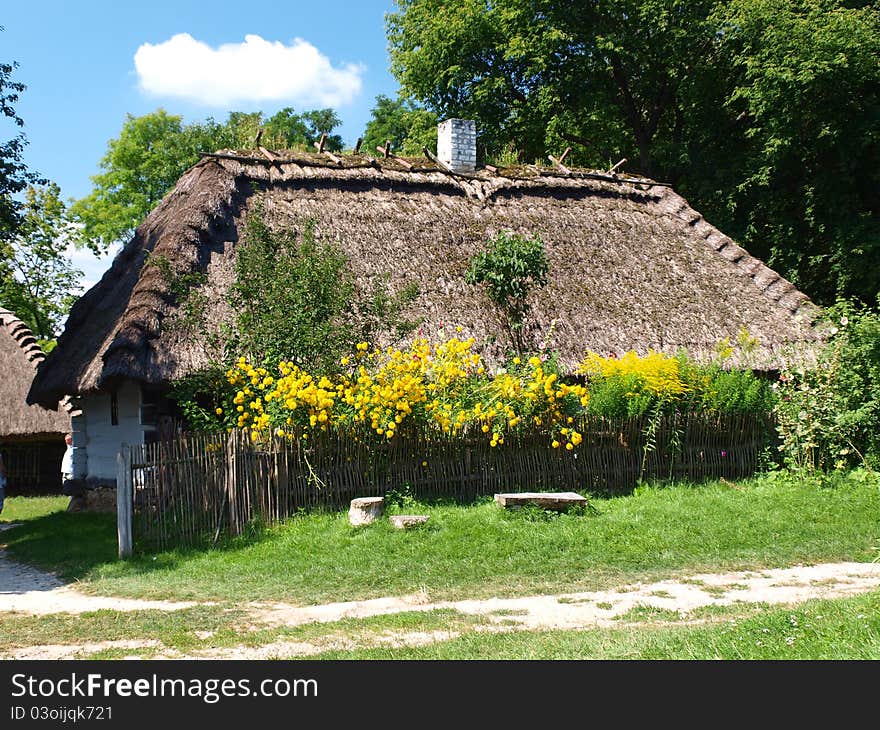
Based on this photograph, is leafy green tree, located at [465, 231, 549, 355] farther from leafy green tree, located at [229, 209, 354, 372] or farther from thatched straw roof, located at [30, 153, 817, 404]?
leafy green tree, located at [229, 209, 354, 372]

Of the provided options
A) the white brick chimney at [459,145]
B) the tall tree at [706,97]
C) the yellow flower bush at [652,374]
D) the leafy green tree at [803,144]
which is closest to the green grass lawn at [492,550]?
the yellow flower bush at [652,374]

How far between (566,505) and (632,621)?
12.0ft

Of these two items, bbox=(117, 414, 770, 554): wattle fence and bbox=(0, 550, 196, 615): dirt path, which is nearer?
bbox=(0, 550, 196, 615): dirt path

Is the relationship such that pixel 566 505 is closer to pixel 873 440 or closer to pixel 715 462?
pixel 715 462

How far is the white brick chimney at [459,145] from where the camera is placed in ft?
59.1

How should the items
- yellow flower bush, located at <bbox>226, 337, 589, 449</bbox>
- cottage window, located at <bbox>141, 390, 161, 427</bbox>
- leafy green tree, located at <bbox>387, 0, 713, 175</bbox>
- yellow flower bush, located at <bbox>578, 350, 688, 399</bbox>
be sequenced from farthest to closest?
leafy green tree, located at <bbox>387, 0, 713, 175</bbox> → cottage window, located at <bbox>141, 390, 161, 427</bbox> → yellow flower bush, located at <bbox>578, 350, 688, 399</bbox> → yellow flower bush, located at <bbox>226, 337, 589, 449</bbox>

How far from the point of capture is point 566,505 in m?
9.95

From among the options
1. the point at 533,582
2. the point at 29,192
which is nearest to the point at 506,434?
the point at 533,582

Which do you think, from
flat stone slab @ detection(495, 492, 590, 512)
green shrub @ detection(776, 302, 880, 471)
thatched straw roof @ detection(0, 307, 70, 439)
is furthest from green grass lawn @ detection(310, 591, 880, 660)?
thatched straw roof @ detection(0, 307, 70, 439)

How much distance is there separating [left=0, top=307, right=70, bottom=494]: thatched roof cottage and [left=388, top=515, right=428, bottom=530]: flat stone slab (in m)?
13.0

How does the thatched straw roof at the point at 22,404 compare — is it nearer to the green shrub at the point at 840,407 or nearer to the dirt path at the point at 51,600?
the dirt path at the point at 51,600

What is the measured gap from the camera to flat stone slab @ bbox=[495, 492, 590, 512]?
979 cm

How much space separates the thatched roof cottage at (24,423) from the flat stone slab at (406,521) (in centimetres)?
1297

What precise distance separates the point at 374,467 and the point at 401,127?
93.9ft
